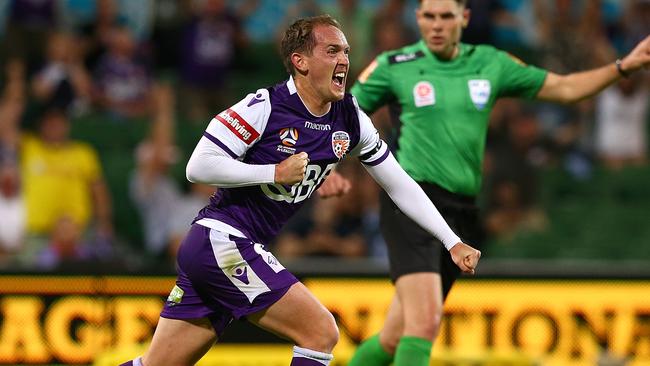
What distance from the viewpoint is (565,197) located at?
12.7 metres

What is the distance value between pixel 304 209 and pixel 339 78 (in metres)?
5.70

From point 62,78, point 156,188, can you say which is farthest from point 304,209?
point 62,78

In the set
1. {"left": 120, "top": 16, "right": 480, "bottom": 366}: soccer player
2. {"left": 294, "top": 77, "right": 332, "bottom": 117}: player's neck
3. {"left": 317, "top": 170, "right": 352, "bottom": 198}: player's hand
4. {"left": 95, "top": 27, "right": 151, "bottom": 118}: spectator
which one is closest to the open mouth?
{"left": 120, "top": 16, "right": 480, "bottom": 366}: soccer player

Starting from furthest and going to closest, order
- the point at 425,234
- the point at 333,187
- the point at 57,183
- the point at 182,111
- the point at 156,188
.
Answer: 1. the point at 182,111
2. the point at 156,188
3. the point at 57,183
4. the point at 425,234
5. the point at 333,187

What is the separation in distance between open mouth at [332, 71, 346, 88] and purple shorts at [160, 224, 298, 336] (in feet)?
2.65

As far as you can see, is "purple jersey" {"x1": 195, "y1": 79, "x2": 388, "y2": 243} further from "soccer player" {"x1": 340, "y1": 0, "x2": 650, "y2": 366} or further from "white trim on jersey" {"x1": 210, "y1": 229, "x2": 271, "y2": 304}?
"soccer player" {"x1": 340, "y1": 0, "x2": 650, "y2": 366}

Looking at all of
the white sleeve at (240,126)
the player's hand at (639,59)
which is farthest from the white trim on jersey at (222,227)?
the player's hand at (639,59)

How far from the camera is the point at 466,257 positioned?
5527 millimetres

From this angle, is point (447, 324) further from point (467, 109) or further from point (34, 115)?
point (34, 115)

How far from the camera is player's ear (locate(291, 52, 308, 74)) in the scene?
5488mm

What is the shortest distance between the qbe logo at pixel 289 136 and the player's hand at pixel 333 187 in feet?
2.82

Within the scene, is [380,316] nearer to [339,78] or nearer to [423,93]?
[423,93]

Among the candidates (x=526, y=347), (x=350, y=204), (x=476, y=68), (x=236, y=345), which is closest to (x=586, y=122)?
(x=350, y=204)

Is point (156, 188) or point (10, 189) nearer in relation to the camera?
point (10, 189)
